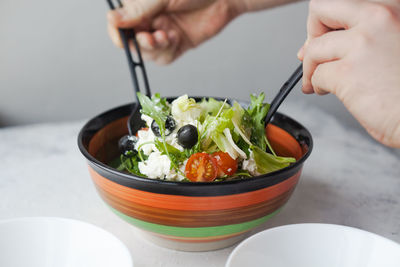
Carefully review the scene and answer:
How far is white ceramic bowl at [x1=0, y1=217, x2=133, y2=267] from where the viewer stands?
24.2 inches

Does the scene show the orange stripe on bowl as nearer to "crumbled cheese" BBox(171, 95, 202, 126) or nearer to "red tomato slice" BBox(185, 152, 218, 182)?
"red tomato slice" BBox(185, 152, 218, 182)

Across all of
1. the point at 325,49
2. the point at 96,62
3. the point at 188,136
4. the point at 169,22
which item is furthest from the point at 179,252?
the point at 96,62

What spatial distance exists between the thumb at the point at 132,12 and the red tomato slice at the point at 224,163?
693 millimetres

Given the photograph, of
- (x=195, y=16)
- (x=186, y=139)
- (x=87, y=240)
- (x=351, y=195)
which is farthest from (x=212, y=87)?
(x=87, y=240)

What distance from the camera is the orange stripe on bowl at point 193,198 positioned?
0.63 metres

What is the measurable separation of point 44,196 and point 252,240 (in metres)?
0.58

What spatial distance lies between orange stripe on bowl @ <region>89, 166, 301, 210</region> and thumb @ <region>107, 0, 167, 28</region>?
2.35 ft

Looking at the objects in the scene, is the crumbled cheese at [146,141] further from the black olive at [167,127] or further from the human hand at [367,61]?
the human hand at [367,61]

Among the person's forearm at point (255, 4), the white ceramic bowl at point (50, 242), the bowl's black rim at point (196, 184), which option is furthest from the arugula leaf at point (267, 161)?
the person's forearm at point (255, 4)

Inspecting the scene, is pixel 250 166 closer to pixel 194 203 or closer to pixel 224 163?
pixel 224 163

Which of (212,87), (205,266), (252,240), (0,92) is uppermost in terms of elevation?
(252,240)

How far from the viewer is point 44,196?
96 centimetres

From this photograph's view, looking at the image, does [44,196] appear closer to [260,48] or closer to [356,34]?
[356,34]

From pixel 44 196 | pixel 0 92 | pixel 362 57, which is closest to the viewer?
pixel 362 57
